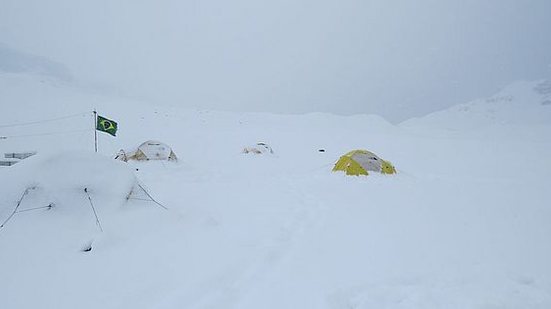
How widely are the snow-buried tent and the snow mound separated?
94160 millimetres

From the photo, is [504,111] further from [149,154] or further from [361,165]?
[149,154]

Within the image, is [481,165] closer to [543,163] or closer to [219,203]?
[543,163]

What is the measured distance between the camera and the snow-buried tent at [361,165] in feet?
58.0

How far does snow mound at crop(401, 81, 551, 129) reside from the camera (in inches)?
4242

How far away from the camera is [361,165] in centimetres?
1784

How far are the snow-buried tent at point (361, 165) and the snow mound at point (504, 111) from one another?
309ft

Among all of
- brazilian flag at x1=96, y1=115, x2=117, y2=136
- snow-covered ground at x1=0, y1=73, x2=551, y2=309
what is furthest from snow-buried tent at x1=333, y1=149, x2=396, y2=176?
brazilian flag at x1=96, y1=115, x2=117, y2=136

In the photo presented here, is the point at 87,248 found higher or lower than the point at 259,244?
lower

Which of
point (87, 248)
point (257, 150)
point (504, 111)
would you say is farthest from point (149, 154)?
point (504, 111)

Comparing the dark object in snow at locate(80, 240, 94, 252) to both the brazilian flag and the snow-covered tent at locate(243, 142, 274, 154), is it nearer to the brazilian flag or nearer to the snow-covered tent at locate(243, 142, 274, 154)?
the brazilian flag

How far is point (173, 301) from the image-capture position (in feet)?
14.7

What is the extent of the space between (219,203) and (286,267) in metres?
4.80

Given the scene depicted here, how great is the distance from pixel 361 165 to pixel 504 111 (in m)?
135

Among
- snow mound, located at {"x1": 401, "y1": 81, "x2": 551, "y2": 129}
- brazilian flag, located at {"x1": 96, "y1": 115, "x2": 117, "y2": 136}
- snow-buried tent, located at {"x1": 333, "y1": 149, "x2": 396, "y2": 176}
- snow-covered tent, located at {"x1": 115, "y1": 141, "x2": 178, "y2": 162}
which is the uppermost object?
snow mound, located at {"x1": 401, "y1": 81, "x2": 551, "y2": 129}
